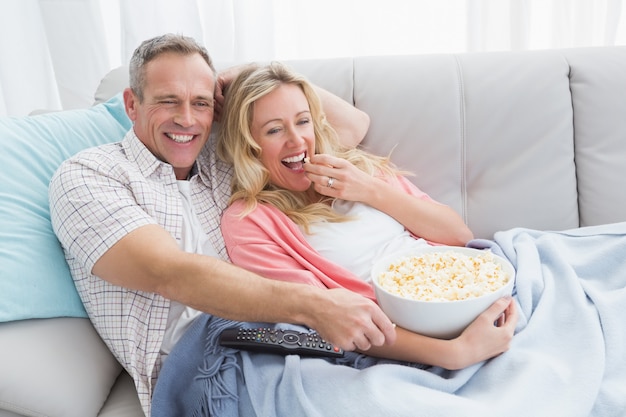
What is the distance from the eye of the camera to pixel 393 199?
1.67 metres

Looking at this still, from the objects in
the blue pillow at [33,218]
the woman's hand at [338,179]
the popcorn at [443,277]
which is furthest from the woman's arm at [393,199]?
the blue pillow at [33,218]

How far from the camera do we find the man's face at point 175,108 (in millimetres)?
1549

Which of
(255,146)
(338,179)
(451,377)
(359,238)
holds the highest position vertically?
(255,146)

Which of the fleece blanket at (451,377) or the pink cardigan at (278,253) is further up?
the pink cardigan at (278,253)

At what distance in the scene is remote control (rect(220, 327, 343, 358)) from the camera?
4.12 feet

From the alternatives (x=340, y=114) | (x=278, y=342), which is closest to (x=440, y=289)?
(x=278, y=342)

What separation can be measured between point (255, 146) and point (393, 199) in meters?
0.42

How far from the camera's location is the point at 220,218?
1619 millimetres

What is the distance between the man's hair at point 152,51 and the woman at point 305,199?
0.18 m

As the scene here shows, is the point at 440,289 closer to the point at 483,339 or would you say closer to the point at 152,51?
the point at 483,339

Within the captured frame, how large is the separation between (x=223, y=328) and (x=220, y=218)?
0.39m

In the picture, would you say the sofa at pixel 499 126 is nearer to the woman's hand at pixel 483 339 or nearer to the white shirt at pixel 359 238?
the white shirt at pixel 359 238

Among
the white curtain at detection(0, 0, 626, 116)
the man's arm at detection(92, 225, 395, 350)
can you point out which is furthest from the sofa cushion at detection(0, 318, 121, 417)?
the white curtain at detection(0, 0, 626, 116)

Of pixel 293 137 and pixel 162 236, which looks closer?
pixel 162 236
